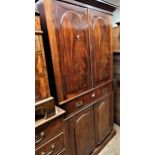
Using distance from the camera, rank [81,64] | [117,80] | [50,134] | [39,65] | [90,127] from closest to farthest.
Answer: [39,65] → [50,134] → [81,64] → [90,127] → [117,80]

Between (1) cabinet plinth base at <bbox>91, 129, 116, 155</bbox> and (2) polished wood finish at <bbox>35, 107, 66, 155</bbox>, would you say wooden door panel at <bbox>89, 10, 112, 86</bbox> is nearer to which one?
(2) polished wood finish at <bbox>35, 107, 66, 155</bbox>

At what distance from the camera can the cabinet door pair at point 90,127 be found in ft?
4.32

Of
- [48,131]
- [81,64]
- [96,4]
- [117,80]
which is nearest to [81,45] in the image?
[81,64]

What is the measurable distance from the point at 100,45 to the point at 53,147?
113 centimetres

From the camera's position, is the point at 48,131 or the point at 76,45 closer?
the point at 48,131

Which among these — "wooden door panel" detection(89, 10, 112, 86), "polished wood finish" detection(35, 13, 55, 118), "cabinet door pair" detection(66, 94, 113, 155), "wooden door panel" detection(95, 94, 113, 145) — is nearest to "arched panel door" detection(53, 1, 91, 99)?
"wooden door panel" detection(89, 10, 112, 86)

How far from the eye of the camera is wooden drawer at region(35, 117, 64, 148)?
0.93 metres

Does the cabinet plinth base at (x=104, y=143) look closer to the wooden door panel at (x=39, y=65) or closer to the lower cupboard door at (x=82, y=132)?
the lower cupboard door at (x=82, y=132)

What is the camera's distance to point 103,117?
1.73 meters

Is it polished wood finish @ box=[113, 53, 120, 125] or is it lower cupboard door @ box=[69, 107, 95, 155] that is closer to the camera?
lower cupboard door @ box=[69, 107, 95, 155]

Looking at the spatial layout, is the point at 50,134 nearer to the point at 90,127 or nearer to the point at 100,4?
the point at 90,127
